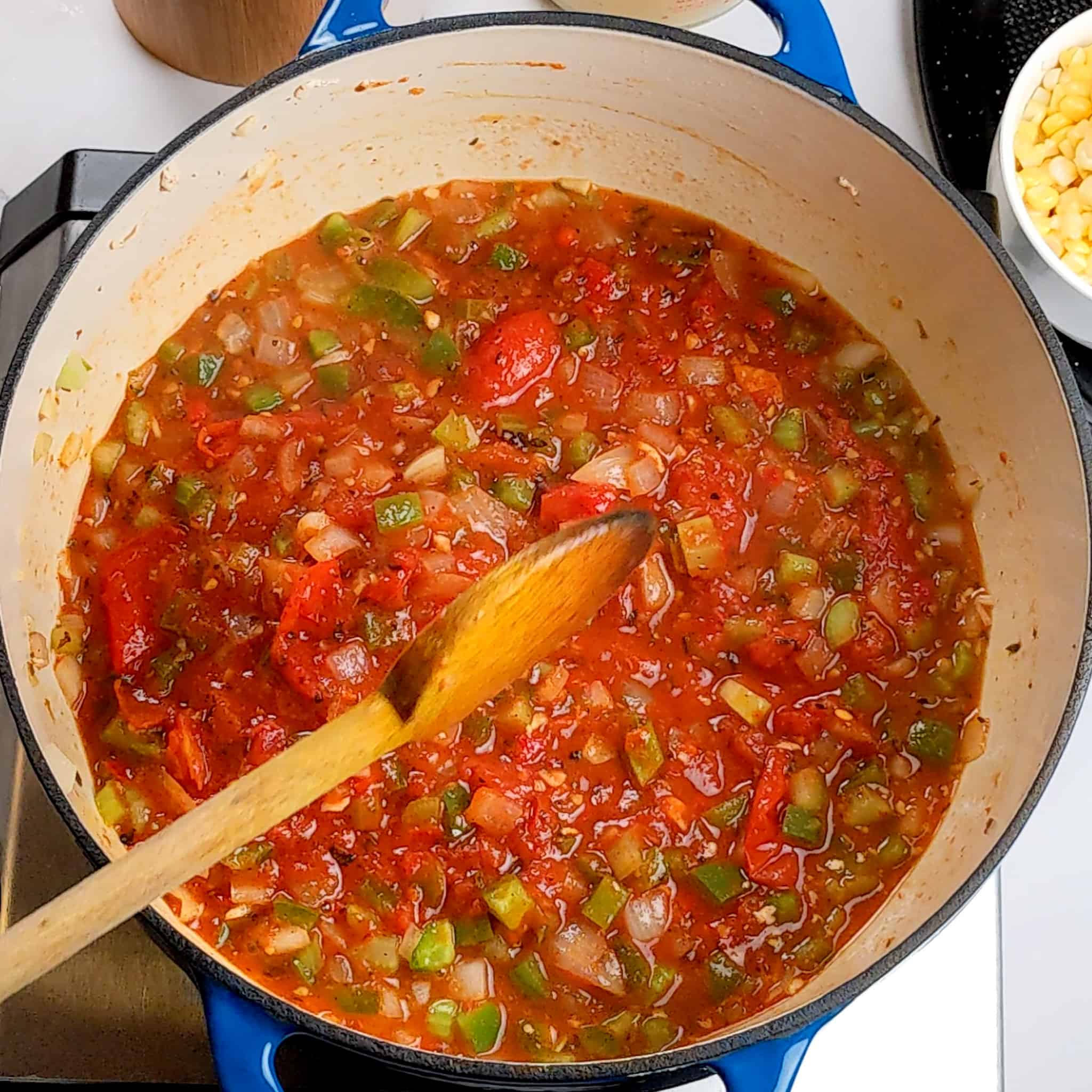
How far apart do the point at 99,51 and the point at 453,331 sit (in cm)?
96

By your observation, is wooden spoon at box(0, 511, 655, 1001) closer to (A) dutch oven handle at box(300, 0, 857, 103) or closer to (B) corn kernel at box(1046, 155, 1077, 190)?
(A) dutch oven handle at box(300, 0, 857, 103)

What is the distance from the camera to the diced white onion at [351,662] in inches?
74.3

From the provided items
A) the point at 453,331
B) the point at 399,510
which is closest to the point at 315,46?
the point at 453,331

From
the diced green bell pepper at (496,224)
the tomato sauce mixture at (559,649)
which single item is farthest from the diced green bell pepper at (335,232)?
the diced green bell pepper at (496,224)

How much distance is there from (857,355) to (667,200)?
0.45 m

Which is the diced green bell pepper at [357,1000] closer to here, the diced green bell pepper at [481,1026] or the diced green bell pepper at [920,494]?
the diced green bell pepper at [481,1026]

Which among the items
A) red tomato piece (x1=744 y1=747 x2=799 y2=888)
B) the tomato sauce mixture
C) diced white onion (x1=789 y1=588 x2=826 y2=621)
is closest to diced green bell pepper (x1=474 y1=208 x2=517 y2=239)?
the tomato sauce mixture

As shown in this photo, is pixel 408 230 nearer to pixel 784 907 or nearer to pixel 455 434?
pixel 455 434

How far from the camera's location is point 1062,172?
2.23 meters

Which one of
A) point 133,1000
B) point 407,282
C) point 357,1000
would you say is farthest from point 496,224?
point 133,1000

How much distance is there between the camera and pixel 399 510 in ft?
6.43

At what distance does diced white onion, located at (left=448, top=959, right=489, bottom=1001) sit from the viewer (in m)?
1.81

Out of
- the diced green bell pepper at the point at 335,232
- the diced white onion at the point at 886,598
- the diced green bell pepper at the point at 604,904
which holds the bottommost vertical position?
the diced white onion at the point at 886,598

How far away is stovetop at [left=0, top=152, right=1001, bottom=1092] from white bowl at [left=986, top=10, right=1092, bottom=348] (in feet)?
3.33
